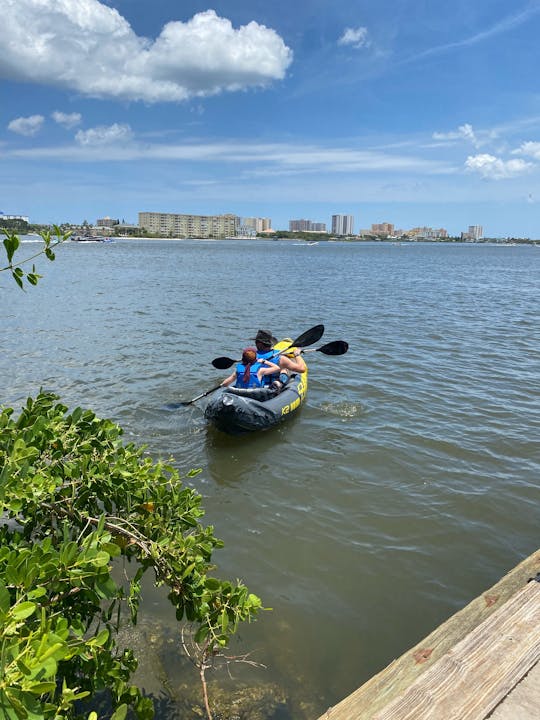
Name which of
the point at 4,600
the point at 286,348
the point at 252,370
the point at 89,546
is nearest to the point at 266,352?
the point at 252,370

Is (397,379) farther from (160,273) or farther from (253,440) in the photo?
(160,273)

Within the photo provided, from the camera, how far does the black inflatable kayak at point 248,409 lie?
8094 mm

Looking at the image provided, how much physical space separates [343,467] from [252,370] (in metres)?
2.53

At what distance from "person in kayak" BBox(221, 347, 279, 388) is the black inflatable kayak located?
243mm

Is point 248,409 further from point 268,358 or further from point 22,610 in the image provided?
point 22,610

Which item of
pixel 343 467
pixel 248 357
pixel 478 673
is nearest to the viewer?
pixel 478 673

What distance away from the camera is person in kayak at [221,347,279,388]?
350 inches

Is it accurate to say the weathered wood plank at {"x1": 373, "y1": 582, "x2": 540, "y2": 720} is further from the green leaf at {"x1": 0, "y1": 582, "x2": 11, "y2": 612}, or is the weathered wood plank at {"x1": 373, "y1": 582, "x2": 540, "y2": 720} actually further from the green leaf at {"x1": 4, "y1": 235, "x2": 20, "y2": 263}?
the green leaf at {"x1": 4, "y1": 235, "x2": 20, "y2": 263}

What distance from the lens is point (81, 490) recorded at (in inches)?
106

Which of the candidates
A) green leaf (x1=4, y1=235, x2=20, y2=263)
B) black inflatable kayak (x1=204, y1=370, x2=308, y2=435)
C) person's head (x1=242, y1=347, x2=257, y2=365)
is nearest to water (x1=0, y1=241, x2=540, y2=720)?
black inflatable kayak (x1=204, y1=370, x2=308, y2=435)

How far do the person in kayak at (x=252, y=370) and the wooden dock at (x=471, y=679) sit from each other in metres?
6.08

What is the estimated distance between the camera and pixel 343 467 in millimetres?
7438

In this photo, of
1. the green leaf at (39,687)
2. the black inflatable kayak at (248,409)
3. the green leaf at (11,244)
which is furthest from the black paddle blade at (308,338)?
the green leaf at (39,687)

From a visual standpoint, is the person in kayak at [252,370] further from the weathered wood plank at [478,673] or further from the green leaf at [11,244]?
the green leaf at [11,244]
